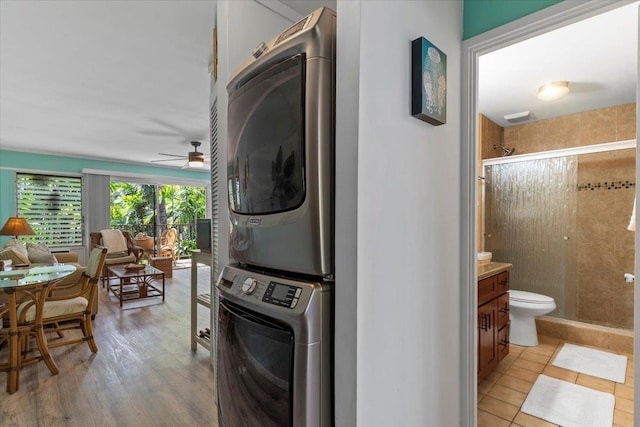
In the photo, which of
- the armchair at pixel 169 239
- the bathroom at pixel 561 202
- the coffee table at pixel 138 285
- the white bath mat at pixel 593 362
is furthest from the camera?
the armchair at pixel 169 239

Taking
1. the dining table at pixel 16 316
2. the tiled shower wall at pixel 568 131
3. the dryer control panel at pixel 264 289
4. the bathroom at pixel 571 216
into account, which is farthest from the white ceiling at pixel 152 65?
the dining table at pixel 16 316

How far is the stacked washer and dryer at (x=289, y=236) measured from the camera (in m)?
0.89

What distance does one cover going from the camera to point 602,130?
3.31 m

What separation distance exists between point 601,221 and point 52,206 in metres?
8.93

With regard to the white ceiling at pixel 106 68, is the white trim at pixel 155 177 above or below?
below

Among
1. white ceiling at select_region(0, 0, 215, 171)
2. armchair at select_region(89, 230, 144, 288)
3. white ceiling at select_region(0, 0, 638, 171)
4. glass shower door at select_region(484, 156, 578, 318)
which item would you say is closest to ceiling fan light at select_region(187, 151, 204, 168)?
white ceiling at select_region(0, 0, 215, 171)

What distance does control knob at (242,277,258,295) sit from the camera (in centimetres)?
104

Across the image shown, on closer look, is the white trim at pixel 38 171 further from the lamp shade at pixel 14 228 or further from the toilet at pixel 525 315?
the toilet at pixel 525 315

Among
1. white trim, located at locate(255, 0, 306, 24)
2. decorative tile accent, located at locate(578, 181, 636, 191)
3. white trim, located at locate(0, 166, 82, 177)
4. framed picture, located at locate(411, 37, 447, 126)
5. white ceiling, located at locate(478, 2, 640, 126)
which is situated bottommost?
decorative tile accent, located at locate(578, 181, 636, 191)

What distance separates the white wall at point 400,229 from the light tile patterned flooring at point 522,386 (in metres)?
0.91

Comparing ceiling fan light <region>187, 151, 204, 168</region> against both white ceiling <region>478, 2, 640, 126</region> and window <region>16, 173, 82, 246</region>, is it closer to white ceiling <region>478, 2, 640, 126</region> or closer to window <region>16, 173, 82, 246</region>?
window <region>16, 173, 82, 246</region>

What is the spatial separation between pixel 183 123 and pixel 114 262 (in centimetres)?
316

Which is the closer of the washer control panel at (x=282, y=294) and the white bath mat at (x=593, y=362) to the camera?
the washer control panel at (x=282, y=294)

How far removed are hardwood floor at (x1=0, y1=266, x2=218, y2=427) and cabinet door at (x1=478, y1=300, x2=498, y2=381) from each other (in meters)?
1.75
